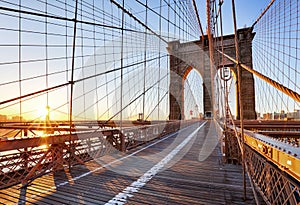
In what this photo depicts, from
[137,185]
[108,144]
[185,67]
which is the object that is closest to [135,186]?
[137,185]

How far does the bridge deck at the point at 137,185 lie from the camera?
2.14 metres

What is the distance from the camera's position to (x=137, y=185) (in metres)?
2.56

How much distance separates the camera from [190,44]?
19531mm

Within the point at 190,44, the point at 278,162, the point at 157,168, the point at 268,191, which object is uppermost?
the point at 190,44

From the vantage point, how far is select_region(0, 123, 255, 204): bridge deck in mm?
2141

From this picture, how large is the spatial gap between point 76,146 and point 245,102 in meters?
14.4

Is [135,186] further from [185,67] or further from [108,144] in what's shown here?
[185,67]

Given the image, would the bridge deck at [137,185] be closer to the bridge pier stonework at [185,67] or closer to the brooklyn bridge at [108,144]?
the brooklyn bridge at [108,144]

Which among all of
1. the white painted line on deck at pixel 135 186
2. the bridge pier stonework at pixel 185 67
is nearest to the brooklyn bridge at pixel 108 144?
the white painted line on deck at pixel 135 186

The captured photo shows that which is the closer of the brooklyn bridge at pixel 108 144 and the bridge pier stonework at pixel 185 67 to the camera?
the brooklyn bridge at pixel 108 144

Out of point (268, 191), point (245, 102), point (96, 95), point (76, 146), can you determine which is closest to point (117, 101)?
point (96, 95)

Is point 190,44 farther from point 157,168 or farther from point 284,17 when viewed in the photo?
point 157,168

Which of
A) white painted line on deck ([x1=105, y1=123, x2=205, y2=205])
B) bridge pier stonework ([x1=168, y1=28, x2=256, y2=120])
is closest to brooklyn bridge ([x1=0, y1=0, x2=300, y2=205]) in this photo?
white painted line on deck ([x1=105, y1=123, x2=205, y2=205])

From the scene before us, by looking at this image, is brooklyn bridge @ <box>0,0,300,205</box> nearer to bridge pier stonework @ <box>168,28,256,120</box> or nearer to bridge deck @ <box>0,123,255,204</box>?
bridge deck @ <box>0,123,255,204</box>
